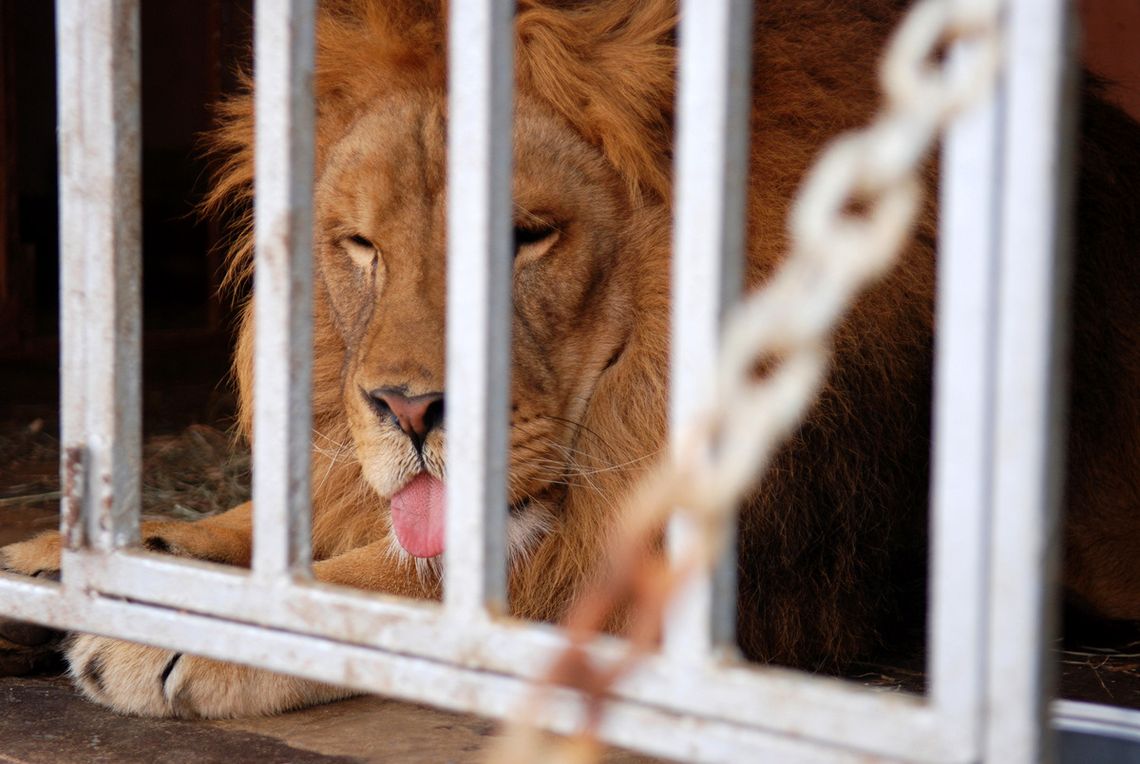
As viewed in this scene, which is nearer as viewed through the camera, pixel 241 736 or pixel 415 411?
pixel 241 736

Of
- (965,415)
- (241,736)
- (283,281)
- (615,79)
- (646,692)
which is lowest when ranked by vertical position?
(241,736)

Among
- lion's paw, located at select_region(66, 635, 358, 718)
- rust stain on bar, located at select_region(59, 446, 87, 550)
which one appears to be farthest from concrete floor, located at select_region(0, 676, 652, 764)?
rust stain on bar, located at select_region(59, 446, 87, 550)

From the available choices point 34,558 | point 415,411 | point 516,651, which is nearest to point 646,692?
point 516,651

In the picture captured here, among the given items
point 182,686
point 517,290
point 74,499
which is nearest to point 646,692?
point 74,499

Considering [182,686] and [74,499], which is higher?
[74,499]

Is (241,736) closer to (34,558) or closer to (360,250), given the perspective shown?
(34,558)

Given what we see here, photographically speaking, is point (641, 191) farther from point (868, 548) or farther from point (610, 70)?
point (868, 548)

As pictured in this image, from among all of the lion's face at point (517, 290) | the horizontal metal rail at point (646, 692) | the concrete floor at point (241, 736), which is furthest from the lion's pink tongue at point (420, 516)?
the horizontal metal rail at point (646, 692)

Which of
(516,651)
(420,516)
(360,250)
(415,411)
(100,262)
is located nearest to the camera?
(516,651)

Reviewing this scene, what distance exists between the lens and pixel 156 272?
1043 cm

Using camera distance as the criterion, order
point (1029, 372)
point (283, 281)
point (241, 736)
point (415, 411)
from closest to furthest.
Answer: point (1029, 372)
point (283, 281)
point (241, 736)
point (415, 411)

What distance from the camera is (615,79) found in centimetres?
253

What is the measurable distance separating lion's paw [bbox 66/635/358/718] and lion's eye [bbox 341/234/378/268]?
2.56ft

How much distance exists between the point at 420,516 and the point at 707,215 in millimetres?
1248
